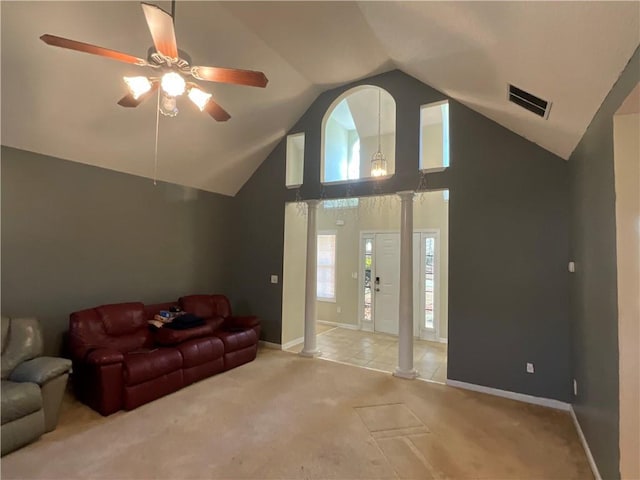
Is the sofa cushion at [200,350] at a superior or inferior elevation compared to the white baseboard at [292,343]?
superior

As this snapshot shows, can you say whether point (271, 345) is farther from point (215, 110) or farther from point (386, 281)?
point (215, 110)

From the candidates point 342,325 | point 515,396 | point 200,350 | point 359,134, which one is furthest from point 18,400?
point 359,134

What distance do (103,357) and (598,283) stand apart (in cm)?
417

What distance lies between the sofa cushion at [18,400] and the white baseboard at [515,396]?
4.06 meters

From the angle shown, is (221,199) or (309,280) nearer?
(309,280)

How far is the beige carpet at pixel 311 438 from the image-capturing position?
2.31 meters

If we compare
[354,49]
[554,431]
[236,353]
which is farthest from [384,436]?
[354,49]

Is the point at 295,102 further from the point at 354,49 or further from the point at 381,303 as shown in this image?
the point at 381,303

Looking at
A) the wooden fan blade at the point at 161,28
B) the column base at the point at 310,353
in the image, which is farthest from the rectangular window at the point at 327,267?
the wooden fan blade at the point at 161,28

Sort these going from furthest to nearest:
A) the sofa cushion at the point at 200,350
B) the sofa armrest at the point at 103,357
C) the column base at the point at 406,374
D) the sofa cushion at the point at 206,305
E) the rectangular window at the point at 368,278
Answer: the rectangular window at the point at 368,278, the sofa cushion at the point at 206,305, the column base at the point at 406,374, the sofa cushion at the point at 200,350, the sofa armrest at the point at 103,357

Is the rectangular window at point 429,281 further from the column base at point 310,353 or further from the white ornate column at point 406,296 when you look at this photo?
the column base at point 310,353

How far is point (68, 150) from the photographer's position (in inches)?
141

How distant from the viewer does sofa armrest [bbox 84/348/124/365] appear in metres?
2.99

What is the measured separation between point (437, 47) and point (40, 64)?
3.41 m
